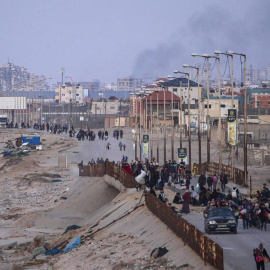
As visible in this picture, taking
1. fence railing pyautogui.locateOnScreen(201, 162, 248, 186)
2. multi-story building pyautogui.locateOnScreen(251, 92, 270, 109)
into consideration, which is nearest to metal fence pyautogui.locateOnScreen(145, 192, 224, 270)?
fence railing pyautogui.locateOnScreen(201, 162, 248, 186)

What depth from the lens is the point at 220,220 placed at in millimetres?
25672

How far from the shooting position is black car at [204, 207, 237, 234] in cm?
2567

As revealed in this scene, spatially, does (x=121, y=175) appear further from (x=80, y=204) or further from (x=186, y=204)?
(x=186, y=204)

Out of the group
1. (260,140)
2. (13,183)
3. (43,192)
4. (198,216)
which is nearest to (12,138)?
(260,140)

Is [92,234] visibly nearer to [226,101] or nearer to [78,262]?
[78,262]

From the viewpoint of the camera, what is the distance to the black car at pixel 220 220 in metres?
25.7

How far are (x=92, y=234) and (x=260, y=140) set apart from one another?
162 feet

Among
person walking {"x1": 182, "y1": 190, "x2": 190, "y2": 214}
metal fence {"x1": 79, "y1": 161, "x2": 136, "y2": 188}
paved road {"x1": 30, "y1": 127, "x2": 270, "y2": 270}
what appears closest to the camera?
paved road {"x1": 30, "y1": 127, "x2": 270, "y2": 270}

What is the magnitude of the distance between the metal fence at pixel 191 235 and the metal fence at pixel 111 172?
8.13 metres

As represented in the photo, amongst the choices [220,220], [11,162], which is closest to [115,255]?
[220,220]

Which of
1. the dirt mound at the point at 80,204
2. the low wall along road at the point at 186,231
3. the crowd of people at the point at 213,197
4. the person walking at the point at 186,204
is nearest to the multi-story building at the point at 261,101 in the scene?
the dirt mound at the point at 80,204

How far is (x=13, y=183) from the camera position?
61.9 meters

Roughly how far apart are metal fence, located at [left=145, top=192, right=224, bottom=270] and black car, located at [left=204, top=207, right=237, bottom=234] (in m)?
1.10

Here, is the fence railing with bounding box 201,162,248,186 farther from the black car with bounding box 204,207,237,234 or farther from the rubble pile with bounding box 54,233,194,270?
the black car with bounding box 204,207,237,234
